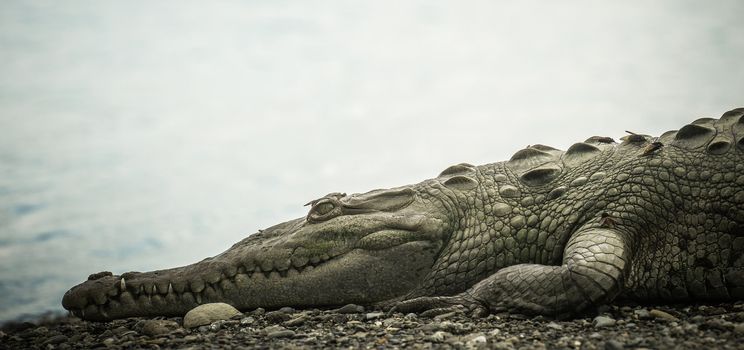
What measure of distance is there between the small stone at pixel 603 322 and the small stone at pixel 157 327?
2.86 meters

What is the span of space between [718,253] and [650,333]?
119 cm

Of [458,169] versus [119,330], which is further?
[458,169]

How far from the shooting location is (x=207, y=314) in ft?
13.5

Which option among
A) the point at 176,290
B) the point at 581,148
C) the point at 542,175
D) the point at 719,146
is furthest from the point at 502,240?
the point at 176,290

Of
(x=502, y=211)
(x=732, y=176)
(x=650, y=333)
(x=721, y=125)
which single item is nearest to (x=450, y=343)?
(x=650, y=333)

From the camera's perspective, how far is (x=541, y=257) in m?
4.30

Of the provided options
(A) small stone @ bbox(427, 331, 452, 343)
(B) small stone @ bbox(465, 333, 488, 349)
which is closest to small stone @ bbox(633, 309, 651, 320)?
(B) small stone @ bbox(465, 333, 488, 349)

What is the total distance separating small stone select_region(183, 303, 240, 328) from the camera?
4.05m

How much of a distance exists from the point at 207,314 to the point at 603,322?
2.77 m

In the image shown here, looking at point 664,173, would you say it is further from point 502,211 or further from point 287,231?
point 287,231

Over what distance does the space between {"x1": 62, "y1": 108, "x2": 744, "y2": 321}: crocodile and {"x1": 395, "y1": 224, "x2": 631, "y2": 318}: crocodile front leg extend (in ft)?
0.04

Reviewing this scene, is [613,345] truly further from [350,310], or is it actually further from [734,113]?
[734,113]

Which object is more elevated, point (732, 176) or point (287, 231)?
point (287, 231)

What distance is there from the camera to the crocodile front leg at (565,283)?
11.4ft
